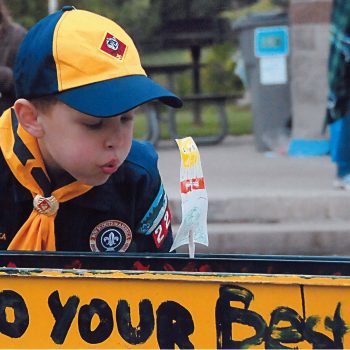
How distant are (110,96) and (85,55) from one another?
102 mm

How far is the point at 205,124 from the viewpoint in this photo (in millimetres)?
14648

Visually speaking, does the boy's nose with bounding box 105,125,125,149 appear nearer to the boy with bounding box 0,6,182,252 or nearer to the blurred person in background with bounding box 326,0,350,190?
the boy with bounding box 0,6,182,252

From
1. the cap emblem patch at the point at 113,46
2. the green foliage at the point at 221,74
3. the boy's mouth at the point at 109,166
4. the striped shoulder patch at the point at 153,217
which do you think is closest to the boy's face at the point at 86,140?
the boy's mouth at the point at 109,166

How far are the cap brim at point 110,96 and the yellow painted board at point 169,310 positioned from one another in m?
0.47

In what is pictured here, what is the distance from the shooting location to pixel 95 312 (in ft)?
6.27

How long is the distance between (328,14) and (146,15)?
48.0 ft

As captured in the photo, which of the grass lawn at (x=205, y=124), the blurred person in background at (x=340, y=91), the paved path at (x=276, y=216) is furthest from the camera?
the grass lawn at (x=205, y=124)

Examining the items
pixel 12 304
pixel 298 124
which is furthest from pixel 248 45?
pixel 12 304

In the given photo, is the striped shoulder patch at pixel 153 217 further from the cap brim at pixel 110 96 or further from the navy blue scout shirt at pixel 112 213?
the cap brim at pixel 110 96

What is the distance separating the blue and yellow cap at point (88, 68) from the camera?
2266 mm

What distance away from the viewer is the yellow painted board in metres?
1.79

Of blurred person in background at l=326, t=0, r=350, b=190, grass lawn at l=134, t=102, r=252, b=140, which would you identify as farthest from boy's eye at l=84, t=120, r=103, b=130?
grass lawn at l=134, t=102, r=252, b=140

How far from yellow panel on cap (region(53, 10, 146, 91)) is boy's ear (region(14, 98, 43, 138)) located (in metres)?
0.16

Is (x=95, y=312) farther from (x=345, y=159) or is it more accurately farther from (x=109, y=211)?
(x=345, y=159)
